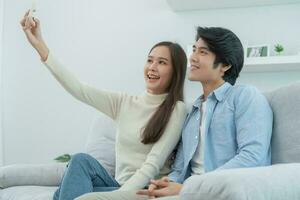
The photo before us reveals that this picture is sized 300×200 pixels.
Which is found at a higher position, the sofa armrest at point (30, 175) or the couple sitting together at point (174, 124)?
the couple sitting together at point (174, 124)

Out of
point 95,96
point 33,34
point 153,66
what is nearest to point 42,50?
point 33,34

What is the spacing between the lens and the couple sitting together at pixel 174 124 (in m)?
1.46

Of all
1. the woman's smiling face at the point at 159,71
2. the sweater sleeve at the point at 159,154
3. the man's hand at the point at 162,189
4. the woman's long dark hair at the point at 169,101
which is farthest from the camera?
the woman's smiling face at the point at 159,71

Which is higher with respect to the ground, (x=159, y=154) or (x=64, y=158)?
(x=159, y=154)

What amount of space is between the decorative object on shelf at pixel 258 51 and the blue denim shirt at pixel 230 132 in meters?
0.95

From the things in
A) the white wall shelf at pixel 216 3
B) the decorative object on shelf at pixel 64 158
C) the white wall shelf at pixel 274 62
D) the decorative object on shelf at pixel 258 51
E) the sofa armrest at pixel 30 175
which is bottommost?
the decorative object on shelf at pixel 64 158

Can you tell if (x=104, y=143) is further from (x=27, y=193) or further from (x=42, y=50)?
(x=42, y=50)

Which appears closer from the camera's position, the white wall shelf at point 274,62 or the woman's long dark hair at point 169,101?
the woman's long dark hair at point 169,101

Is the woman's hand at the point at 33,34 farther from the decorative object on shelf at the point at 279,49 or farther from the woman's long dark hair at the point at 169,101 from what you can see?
the decorative object on shelf at the point at 279,49

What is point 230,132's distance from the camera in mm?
1534

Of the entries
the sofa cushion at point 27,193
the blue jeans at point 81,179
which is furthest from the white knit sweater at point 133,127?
the sofa cushion at point 27,193

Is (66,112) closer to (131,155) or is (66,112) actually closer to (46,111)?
(46,111)

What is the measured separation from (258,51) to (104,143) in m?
1.09

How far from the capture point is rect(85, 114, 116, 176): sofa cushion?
2.14 metres
